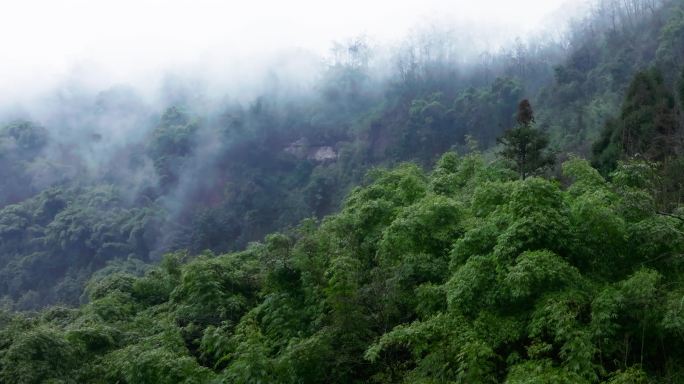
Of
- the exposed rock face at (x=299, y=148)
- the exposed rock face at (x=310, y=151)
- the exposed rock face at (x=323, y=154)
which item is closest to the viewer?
the exposed rock face at (x=323, y=154)

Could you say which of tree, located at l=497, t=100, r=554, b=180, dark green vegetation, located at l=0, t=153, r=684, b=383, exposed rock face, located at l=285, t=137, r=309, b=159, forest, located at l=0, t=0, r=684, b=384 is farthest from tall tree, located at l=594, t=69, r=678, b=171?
exposed rock face, located at l=285, t=137, r=309, b=159

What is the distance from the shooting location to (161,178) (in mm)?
77750

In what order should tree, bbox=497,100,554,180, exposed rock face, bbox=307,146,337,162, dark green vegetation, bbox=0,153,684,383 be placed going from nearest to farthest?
1. dark green vegetation, bbox=0,153,684,383
2. tree, bbox=497,100,554,180
3. exposed rock face, bbox=307,146,337,162

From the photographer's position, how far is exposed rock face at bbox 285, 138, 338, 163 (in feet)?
251

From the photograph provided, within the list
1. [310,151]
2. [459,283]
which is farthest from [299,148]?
[459,283]

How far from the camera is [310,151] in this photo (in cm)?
7850

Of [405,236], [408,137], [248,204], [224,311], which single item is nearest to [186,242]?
[248,204]

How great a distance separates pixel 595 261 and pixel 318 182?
5749cm

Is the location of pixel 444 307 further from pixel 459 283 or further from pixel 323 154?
pixel 323 154

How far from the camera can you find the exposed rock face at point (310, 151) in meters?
76.5

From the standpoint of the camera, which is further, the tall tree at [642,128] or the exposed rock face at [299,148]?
the exposed rock face at [299,148]

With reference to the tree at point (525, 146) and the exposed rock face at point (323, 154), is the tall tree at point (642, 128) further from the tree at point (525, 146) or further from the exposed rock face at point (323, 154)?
the exposed rock face at point (323, 154)

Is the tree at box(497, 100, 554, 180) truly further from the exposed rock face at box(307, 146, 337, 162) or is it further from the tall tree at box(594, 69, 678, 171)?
the exposed rock face at box(307, 146, 337, 162)

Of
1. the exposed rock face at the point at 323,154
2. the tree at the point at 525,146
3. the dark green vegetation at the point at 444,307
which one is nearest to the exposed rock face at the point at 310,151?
the exposed rock face at the point at 323,154
